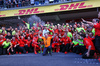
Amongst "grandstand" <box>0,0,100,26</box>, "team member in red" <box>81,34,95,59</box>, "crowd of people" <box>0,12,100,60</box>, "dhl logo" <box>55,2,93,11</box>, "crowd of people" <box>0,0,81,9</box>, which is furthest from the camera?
"crowd of people" <box>0,0,81,9</box>

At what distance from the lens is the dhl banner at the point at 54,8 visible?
459 inches

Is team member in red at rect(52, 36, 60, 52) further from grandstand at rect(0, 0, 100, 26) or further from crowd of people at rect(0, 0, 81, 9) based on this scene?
crowd of people at rect(0, 0, 81, 9)

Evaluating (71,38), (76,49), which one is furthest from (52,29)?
(76,49)

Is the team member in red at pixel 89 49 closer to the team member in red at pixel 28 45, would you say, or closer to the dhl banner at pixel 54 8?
the team member in red at pixel 28 45

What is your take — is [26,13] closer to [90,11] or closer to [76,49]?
[90,11]

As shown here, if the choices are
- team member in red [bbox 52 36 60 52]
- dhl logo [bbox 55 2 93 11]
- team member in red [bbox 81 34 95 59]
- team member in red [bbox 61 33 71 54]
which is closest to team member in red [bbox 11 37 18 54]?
team member in red [bbox 52 36 60 52]

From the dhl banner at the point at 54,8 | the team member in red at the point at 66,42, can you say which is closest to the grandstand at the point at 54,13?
the dhl banner at the point at 54,8

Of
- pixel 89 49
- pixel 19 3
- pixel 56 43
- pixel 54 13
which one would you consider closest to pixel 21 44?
pixel 56 43

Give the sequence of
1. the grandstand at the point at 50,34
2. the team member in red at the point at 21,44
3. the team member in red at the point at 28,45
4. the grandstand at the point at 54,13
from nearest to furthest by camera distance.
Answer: the grandstand at the point at 50,34 → the team member in red at the point at 21,44 → the team member in red at the point at 28,45 → the grandstand at the point at 54,13

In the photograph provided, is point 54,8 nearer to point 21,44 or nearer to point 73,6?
point 73,6

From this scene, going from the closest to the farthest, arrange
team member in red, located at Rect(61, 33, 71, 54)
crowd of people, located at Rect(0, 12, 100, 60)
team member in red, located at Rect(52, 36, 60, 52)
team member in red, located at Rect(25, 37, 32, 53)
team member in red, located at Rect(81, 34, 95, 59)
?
team member in red, located at Rect(81, 34, 95, 59)
crowd of people, located at Rect(0, 12, 100, 60)
team member in red, located at Rect(61, 33, 71, 54)
team member in red, located at Rect(52, 36, 60, 52)
team member in red, located at Rect(25, 37, 32, 53)

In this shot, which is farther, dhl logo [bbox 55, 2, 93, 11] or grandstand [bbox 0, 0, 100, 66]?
dhl logo [bbox 55, 2, 93, 11]

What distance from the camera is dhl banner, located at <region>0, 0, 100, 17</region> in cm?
1166

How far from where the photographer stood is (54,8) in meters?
13.0
